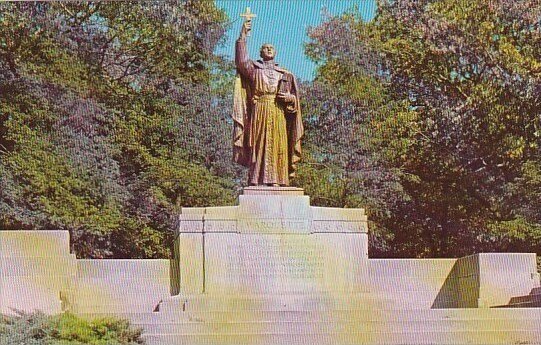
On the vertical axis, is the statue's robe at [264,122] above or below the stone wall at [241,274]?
above

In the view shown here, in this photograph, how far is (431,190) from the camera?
1176 inches

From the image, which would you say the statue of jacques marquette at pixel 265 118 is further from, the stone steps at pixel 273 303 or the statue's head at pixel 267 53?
the stone steps at pixel 273 303

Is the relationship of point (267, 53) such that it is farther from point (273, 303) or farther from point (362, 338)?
point (362, 338)

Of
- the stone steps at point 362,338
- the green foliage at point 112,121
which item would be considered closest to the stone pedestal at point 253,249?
the stone steps at point 362,338

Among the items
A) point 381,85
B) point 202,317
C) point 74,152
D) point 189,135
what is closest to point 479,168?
point 381,85

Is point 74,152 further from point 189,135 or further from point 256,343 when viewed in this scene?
point 256,343

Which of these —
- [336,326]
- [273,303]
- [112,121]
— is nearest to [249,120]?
[273,303]

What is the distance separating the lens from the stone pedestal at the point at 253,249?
16.0 m

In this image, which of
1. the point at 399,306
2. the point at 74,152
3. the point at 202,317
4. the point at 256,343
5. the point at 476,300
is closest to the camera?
the point at 256,343

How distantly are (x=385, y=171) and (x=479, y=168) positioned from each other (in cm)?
307

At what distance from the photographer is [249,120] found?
16.6m

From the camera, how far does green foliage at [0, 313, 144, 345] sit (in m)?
11.7

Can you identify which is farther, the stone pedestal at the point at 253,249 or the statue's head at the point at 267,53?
the statue's head at the point at 267,53

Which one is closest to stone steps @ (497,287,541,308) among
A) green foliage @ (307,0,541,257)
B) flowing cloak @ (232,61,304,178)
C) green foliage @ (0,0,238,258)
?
flowing cloak @ (232,61,304,178)
